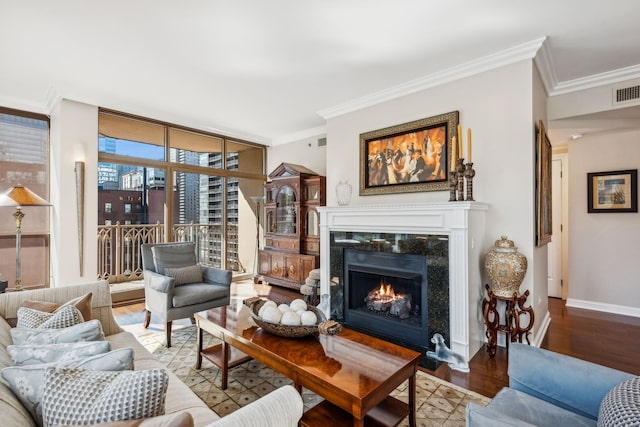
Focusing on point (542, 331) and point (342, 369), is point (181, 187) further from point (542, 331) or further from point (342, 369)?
point (542, 331)

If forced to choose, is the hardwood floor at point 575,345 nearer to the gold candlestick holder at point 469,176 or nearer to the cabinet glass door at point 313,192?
the gold candlestick holder at point 469,176

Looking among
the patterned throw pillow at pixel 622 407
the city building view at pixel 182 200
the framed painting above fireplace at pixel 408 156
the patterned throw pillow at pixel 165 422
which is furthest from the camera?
the city building view at pixel 182 200

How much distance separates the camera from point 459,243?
2607 mm

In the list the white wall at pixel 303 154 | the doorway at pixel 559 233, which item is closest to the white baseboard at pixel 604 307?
the doorway at pixel 559 233

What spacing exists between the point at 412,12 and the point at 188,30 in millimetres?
1754

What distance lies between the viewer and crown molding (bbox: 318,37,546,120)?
2711mm

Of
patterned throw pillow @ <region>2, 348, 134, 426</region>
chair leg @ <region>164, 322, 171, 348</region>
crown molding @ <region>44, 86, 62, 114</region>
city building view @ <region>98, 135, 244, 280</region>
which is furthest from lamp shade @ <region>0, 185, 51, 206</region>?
patterned throw pillow @ <region>2, 348, 134, 426</region>

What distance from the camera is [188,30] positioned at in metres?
2.52

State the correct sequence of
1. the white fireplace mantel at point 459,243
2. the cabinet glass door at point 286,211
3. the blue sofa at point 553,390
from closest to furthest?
1. the blue sofa at point 553,390
2. the white fireplace mantel at point 459,243
3. the cabinet glass door at point 286,211

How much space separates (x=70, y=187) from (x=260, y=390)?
3595 mm

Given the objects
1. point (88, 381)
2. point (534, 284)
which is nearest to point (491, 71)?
point (534, 284)

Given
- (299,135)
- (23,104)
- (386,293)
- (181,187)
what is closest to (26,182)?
(23,104)

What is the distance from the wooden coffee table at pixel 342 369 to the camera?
146 centimetres

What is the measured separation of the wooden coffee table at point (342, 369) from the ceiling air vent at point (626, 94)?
3.37 m
